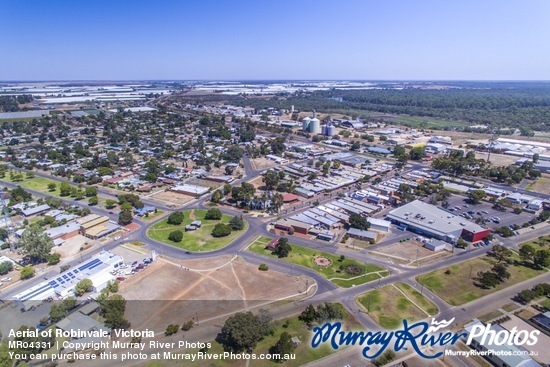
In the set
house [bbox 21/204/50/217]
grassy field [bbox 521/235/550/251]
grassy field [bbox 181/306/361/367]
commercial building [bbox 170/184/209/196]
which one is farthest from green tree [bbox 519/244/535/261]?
→ house [bbox 21/204/50/217]

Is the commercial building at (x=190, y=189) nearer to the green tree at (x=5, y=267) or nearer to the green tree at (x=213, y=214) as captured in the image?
the green tree at (x=213, y=214)

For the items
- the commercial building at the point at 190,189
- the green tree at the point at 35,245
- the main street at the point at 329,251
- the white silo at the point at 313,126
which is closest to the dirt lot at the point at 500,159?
the main street at the point at 329,251

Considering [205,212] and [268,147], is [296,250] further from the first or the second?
[268,147]

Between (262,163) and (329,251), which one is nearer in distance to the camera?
(329,251)

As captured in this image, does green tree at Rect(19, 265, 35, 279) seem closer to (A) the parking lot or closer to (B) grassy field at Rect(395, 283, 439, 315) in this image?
(B) grassy field at Rect(395, 283, 439, 315)

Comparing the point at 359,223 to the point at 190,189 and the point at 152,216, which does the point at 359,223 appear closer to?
the point at 152,216

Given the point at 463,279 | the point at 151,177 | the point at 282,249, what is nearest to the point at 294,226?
the point at 282,249
